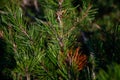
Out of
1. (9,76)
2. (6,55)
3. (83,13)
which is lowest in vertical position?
(9,76)

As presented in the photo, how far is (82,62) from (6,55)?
1.30ft

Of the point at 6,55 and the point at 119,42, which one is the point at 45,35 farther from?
the point at 119,42

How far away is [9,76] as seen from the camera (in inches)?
51.9

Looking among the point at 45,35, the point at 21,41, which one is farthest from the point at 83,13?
the point at 21,41

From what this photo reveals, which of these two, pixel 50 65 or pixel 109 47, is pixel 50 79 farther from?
pixel 109 47

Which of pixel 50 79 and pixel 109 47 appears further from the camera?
pixel 109 47

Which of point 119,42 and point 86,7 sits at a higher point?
point 86,7

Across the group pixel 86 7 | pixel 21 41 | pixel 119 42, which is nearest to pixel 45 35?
pixel 21 41

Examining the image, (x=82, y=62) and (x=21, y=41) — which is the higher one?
(x=21, y=41)

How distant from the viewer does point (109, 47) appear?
125 cm

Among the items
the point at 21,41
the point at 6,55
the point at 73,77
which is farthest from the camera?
the point at 6,55

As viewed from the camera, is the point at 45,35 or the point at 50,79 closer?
the point at 50,79

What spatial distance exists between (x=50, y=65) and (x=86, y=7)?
33 centimetres

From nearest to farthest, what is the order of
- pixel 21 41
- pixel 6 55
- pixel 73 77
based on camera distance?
1. pixel 73 77
2. pixel 21 41
3. pixel 6 55
